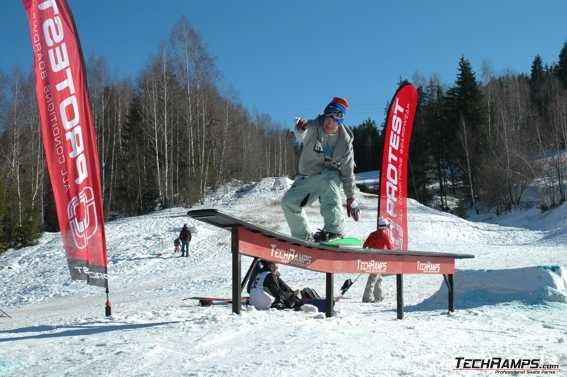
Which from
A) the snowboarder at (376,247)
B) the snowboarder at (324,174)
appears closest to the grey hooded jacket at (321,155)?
the snowboarder at (324,174)

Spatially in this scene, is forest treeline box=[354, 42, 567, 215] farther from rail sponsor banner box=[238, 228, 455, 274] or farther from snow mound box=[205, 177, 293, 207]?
rail sponsor banner box=[238, 228, 455, 274]

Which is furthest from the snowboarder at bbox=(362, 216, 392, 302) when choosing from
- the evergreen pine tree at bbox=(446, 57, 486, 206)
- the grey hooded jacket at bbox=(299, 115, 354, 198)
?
the evergreen pine tree at bbox=(446, 57, 486, 206)

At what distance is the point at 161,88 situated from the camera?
1341 inches

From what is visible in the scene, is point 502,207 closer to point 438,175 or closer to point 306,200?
point 438,175

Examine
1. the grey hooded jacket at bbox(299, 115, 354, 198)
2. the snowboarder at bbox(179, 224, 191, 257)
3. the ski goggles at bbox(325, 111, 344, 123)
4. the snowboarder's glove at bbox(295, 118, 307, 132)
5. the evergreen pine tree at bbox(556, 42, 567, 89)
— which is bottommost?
the snowboarder at bbox(179, 224, 191, 257)

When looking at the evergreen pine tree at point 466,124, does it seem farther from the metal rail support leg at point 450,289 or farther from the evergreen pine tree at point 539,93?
the metal rail support leg at point 450,289

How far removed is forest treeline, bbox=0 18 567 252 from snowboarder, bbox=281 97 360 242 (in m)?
23.5

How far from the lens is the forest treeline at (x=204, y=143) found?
31.2m

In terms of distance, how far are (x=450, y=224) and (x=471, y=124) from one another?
2241cm

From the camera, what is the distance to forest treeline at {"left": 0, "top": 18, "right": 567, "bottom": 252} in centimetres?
3119

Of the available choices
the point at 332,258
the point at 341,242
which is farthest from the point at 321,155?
the point at 332,258

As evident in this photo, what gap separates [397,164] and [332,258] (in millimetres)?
8180

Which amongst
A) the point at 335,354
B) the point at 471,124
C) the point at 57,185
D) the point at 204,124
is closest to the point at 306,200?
the point at 335,354

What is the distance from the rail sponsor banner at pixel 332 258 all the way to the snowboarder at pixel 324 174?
348 millimetres
